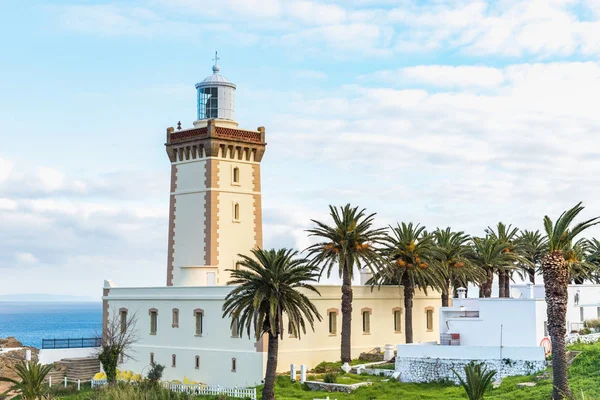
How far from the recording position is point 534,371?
124ft

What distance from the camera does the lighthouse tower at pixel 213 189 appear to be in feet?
167

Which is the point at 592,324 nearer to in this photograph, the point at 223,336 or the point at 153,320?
the point at 223,336

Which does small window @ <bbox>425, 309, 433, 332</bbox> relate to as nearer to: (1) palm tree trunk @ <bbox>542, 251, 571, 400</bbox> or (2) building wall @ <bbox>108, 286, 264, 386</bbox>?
(2) building wall @ <bbox>108, 286, 264, 386</bbox>

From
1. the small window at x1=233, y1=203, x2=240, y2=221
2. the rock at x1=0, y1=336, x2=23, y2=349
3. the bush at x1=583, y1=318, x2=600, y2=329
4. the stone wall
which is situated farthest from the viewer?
the rock at x1=0, y1=336, x2=23, y2=349

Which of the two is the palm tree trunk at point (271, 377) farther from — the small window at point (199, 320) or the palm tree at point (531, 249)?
the palm tree at point (531, 249)

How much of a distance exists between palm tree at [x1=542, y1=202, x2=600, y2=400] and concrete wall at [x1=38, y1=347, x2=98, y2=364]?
101 feet

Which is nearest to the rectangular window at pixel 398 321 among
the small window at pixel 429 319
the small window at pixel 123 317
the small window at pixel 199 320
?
the small window at pixel 429 319

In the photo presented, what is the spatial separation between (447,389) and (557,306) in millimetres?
8636

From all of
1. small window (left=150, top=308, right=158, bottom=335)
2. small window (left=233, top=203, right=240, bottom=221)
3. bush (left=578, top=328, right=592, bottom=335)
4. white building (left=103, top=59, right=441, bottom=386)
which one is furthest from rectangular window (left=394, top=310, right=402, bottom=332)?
small window (left=150, top=308, right=158, bottom=335)

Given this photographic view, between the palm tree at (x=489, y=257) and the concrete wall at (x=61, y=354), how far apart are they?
23.3 metres

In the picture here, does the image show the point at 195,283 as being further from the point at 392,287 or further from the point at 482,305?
the point at 482,305

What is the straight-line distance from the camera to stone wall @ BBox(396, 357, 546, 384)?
38125 millimetres

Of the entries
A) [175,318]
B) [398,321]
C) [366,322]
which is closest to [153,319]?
[175,318]

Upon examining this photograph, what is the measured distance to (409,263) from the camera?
4759 centimetres
